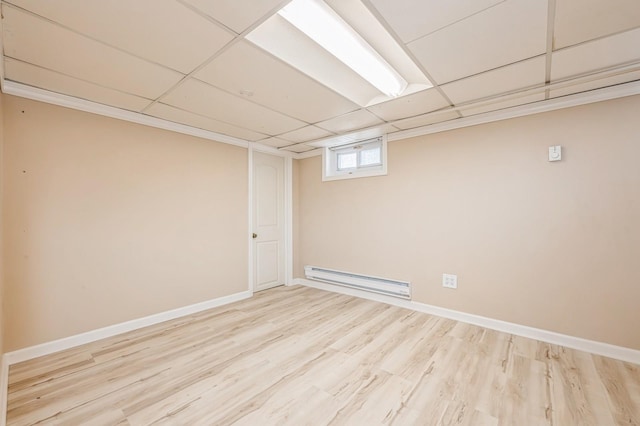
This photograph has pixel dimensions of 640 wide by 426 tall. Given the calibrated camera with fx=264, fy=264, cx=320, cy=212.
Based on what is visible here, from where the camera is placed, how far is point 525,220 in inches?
107

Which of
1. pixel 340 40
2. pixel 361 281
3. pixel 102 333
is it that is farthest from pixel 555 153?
pixel 102 333

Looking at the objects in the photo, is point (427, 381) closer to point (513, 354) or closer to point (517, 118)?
point (513, 354)

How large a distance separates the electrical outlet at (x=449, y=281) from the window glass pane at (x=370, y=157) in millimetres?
1799

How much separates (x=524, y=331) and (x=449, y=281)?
32.1 inches

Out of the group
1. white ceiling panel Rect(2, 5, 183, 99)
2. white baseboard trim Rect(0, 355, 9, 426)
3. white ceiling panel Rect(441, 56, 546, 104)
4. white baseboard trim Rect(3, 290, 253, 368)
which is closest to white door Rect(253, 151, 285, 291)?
white baseboard trim Rect(3, 290, 253, 368)

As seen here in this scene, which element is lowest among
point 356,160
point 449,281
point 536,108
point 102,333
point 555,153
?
point 102,333

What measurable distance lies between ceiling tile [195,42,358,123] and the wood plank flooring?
2.36 m

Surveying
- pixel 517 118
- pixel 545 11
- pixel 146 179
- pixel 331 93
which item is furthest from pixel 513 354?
pixel 146 179

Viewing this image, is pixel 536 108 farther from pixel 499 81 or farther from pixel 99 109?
pixel 99 109

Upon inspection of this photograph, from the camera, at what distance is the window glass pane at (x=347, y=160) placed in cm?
422

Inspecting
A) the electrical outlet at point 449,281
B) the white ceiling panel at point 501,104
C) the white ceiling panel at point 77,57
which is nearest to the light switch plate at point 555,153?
the white ceiling panel at point 501,104

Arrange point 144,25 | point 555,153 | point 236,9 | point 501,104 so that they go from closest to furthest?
point 236,9, point 144,25, point 555,153, point 501,104

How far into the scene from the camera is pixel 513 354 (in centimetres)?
237

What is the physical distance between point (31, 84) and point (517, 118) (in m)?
4.53
